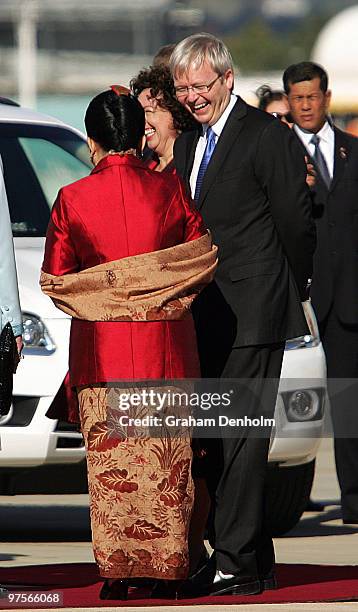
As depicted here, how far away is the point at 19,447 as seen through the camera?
8.45 m

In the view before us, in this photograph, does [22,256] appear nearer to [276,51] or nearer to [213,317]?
[213,317]

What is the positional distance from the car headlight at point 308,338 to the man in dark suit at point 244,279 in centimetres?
200

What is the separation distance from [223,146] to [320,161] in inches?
112

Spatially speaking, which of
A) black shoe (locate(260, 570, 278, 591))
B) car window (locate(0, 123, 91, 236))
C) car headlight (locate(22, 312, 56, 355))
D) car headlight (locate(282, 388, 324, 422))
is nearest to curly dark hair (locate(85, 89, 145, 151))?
black shoe (locate(260, 570, 278, 591))

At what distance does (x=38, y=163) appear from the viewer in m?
9.98

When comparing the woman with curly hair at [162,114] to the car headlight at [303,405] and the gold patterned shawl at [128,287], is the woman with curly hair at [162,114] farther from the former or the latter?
the car headlight at [303,405]

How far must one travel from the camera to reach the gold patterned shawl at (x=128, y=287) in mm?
6492

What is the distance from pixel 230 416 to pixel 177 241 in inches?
28.6

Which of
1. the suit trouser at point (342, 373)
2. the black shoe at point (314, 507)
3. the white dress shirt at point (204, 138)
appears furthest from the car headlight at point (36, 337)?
the black shoe at point (314, 507)

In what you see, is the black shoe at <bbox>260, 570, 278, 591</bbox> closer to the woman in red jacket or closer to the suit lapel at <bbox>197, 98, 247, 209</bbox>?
the woman in red jacket

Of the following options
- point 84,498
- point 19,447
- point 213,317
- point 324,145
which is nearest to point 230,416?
point 213,317

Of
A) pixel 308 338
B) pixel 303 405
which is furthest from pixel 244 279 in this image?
pixel 308 338

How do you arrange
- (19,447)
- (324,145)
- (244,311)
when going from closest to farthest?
(244,311) → (19,447) → (324,145)

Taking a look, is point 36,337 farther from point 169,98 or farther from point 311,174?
point 311,174
